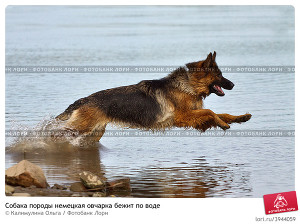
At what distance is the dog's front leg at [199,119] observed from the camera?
10334 mm

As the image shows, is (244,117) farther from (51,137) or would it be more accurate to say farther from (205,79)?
(51,137)

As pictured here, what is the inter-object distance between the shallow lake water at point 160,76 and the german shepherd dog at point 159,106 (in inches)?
23.1

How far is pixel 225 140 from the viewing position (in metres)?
11.5

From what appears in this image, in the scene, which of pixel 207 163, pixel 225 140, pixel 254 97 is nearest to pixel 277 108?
pixel 254 97

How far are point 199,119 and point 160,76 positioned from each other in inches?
236

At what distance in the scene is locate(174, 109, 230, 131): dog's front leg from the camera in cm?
1033

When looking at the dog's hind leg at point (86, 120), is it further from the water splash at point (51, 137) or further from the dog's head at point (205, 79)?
the dog's head at point (205, 79)

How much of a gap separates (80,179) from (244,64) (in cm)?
1083

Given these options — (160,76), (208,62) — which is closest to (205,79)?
(208,62)

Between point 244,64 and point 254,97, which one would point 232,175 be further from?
point 244,64

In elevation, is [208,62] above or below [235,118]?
above
